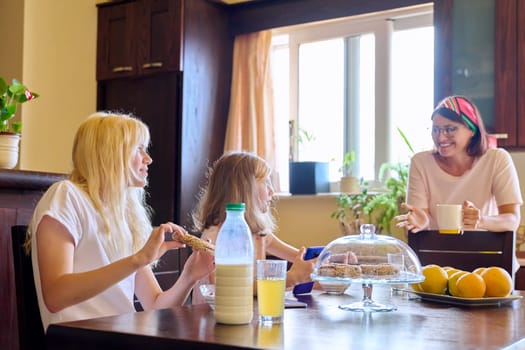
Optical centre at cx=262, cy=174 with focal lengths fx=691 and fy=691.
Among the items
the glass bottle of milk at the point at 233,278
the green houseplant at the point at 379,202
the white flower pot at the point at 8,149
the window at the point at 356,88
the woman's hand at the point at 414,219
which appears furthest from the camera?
the window at the point at 356,88

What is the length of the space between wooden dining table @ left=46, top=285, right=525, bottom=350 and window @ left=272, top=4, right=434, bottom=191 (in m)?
2.64

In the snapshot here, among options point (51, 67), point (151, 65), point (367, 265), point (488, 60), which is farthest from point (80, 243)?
point (51, 67)

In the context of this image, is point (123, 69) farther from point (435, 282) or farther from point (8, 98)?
point (435, 282)

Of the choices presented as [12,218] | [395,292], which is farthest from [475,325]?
[12,218]

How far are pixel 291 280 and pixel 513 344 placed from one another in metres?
0.79

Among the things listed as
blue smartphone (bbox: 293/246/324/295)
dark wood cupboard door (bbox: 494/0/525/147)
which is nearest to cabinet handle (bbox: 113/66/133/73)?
dark wood cupboard door (bbox: 494/0/525/147)

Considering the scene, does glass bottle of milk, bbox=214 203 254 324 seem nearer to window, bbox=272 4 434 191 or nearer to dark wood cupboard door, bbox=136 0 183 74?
window, bbox=272 4 434 191

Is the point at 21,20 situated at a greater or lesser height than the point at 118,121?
greater

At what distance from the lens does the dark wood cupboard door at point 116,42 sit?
4.38m

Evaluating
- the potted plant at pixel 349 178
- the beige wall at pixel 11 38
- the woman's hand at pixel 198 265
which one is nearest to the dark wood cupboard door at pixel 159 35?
the beige wall at pixel 11 38

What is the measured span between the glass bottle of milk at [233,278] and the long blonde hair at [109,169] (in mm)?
501

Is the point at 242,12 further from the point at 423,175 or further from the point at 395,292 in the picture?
the point at 395,292

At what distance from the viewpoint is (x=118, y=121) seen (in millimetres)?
1760

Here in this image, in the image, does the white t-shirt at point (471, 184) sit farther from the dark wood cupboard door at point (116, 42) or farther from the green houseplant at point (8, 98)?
the dark wood cupboard door at point (116, 42)
